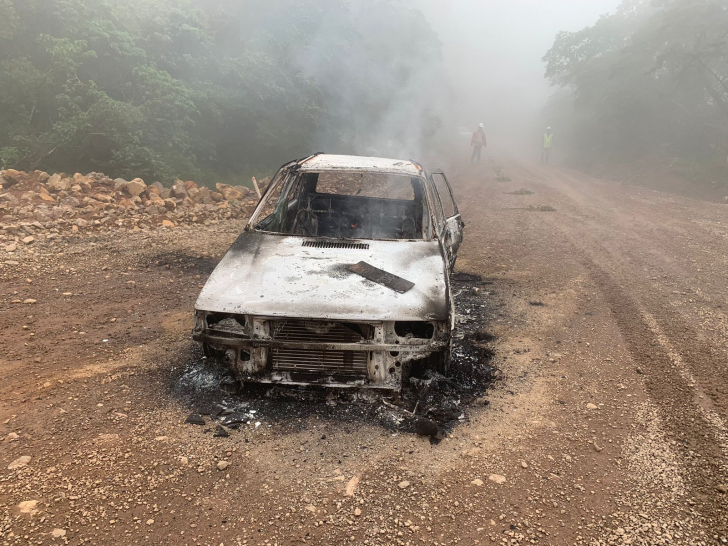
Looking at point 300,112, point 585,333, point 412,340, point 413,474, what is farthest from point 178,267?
point 300,112

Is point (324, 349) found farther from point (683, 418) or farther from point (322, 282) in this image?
point (683, 418)

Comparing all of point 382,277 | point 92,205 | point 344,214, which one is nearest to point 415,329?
point 382,277

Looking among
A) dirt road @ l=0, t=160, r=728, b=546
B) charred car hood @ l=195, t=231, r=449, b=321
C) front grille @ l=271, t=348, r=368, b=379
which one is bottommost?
dirt road @ l=0, t=160, r=728, b=546

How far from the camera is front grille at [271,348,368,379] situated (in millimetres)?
3057

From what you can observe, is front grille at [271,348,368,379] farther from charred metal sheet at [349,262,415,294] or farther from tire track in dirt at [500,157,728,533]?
tire track in dirt at [500,157,728,533]

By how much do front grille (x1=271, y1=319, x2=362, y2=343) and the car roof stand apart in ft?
6.09

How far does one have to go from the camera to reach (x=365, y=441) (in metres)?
2.93

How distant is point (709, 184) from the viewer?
43.1ft

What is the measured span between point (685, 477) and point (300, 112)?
1280 centimetres

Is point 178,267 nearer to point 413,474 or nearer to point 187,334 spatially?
point 187,334

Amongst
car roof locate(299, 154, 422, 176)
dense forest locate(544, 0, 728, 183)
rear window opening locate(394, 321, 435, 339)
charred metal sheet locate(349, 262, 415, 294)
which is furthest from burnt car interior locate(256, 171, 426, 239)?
dense forest locate(544, 0, 728, 183)

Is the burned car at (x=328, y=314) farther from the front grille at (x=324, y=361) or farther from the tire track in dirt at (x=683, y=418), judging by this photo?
the tire track in dirt at (x=683, y=418)

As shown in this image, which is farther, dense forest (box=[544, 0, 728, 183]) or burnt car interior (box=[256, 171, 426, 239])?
dense forest (box=[544, 0, 728, 183])

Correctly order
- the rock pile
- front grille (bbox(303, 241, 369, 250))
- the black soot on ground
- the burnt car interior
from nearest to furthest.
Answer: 1. the black soot on ground
2. front grille (bbox(303, 241, 369, 250))
3. the burnt car interior
4. the rock pile
